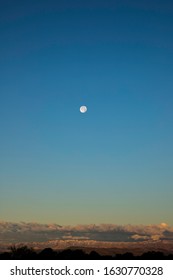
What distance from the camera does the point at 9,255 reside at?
101375 millimetres
